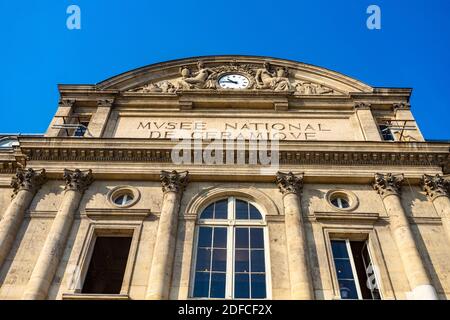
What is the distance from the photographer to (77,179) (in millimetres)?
15812

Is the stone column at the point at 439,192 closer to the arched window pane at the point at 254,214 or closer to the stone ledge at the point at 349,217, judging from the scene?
the stone ledge at the point at 349,217

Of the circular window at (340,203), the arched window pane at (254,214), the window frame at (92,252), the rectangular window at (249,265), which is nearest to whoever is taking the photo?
the window frame at (92,252)

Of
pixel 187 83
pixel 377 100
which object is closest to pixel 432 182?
pixel 377 100

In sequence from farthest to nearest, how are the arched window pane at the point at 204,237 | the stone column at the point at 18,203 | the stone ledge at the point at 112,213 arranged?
the stone ledge at the point at 112,213 → the arched window pane at the point at 204,237 → the stone column at the point at 18,203

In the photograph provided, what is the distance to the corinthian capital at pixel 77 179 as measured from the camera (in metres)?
15.7

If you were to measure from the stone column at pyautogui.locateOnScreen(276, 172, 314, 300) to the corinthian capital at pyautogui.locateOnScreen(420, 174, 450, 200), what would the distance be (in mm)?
4405

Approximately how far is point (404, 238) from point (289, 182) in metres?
4.16

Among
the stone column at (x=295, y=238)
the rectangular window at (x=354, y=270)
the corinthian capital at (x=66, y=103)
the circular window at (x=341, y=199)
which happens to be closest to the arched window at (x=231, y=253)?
Result: the stone column at (x=295, y=238)

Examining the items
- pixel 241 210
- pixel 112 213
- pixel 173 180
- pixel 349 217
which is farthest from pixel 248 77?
pixel 112 213

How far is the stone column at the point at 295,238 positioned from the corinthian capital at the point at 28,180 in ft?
28.2

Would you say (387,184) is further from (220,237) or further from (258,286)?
(220,237)

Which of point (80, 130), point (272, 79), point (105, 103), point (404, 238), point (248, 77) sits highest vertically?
point (248, 77)

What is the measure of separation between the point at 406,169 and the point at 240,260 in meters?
7.20

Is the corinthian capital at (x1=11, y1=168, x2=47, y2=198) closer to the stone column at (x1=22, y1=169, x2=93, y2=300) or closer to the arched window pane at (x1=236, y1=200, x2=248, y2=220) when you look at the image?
the stone column at (x1=22, y1=169, x2=93, y2=300)
